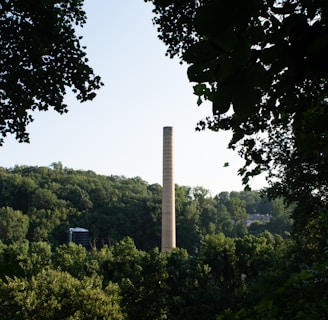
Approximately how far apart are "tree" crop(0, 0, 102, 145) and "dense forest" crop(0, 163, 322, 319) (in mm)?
3506

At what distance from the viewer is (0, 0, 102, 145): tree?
827 centimetres

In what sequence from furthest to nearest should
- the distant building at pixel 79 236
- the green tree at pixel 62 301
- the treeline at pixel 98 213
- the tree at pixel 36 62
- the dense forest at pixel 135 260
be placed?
the treeline at pixel 98 213 → the distant building at pixel 79 236 → the green tree at pixel 62 301 → the tree at pixel 36 62 → the dense forest at pixel 135 260

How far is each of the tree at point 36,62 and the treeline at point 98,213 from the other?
5321 centimetres

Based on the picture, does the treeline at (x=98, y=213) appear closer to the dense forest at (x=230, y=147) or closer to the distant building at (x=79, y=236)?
the dense forest at (x=230, y=147)

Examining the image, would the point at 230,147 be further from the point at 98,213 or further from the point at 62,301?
the point at 98,213

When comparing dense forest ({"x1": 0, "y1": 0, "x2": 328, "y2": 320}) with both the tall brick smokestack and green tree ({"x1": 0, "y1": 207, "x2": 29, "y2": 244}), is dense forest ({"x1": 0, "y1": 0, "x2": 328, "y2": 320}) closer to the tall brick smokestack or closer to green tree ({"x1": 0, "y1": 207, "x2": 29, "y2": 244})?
green tree ({"x1": 0, "y1": 207, "x2": 29, "y2": 244})

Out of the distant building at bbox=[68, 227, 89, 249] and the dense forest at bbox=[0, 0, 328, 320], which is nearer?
the dense forest at bbox=[0, 0, 328, 320]

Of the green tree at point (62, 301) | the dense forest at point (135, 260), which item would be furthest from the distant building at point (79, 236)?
the green tree at point (62, 301)

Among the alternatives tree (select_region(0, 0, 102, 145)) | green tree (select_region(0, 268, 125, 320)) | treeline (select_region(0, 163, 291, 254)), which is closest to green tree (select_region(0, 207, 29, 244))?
treeline (select_region(0, 163, 291, 254))

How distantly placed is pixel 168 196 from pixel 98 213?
3108cm

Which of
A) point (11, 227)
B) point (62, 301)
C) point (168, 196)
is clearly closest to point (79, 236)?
point (11, 227)

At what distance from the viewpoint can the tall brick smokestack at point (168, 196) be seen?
40.4m

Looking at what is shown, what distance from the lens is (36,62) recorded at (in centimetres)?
844

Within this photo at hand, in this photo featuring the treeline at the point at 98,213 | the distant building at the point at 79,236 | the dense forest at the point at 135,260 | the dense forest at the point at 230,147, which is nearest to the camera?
the dense forest at the point at 230,147
